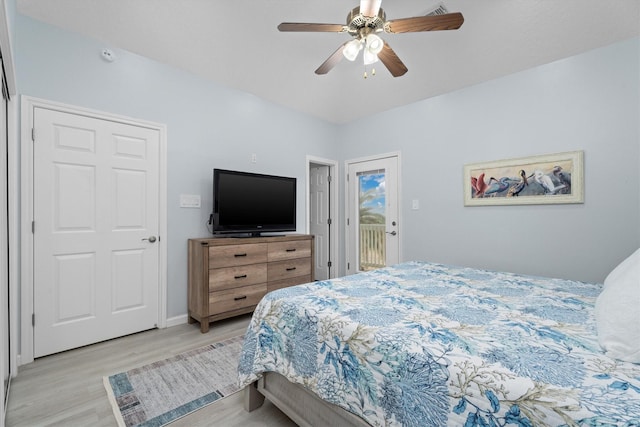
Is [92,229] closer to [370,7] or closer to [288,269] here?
[288,269]

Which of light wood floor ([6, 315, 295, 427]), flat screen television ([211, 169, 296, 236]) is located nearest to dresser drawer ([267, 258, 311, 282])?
flat screen television ([211, 169, 296, 236])

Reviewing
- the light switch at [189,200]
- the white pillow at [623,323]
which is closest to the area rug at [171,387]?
the light switch at [189,200]

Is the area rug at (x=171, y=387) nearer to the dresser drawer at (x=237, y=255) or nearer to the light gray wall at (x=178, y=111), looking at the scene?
the dresser drawer at (x=237, y=255)

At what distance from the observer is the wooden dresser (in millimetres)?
2789

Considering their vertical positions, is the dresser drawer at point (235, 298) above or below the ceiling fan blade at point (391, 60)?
below

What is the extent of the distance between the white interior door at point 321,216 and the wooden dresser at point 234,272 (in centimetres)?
136

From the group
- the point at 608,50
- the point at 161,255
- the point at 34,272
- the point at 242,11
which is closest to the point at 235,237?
the point at 161,255

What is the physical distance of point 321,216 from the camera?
4895mm

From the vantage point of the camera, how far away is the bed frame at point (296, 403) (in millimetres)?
1201

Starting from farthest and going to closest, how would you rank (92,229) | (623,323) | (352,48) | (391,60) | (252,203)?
1. (252,203)
2. (92,229)
3. (391,60)
4. (352,48)
5. (623,323)

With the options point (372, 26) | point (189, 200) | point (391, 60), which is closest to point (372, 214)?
point (391, 60)

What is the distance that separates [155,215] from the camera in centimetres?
285

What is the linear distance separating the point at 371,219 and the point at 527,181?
6.51 feet

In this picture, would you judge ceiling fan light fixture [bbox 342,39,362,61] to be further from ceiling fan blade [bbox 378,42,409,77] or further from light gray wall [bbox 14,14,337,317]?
light gray wall [bbox 14,14,337,317]
